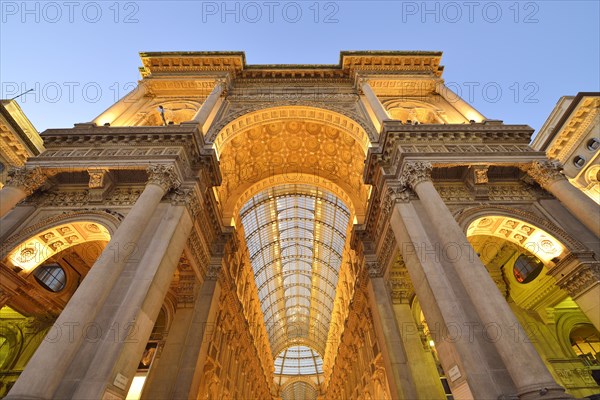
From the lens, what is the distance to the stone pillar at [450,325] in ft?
25.4

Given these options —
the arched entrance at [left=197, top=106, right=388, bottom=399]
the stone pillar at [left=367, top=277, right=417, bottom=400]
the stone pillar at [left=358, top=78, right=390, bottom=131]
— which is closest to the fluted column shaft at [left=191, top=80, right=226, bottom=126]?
the arched entrance at [left=197, top=106, right=388, bottom=399]

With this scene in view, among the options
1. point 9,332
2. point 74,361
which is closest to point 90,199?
point 74,361

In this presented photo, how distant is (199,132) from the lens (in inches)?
583

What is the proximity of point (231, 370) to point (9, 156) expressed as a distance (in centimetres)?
2041

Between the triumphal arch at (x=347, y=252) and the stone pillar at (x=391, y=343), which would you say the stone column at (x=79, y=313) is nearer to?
the triumphal arch at (x=347, y=252)

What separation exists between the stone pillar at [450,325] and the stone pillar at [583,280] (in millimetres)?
5403

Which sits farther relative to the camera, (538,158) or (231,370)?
(231,370)

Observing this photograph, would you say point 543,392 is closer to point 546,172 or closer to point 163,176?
point 546,172

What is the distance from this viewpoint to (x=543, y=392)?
6.86m

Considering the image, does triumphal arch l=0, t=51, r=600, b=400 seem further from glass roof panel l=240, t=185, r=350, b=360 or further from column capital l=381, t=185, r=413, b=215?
glass roof panel l=240, t=185, r=350, b=360

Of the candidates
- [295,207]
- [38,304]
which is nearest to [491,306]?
[38,304]

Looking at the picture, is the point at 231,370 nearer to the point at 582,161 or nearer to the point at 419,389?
the point at 419,389

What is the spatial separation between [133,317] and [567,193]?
16.8 metres

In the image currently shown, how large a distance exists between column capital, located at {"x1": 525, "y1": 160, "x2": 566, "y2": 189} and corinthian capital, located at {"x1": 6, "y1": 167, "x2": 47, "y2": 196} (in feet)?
70.7
